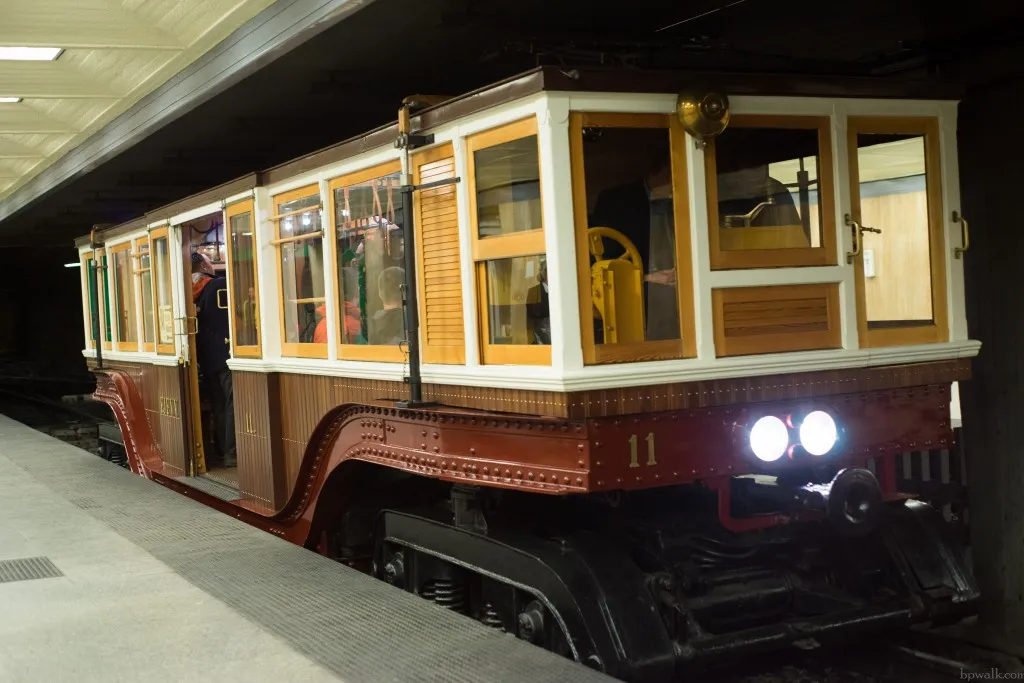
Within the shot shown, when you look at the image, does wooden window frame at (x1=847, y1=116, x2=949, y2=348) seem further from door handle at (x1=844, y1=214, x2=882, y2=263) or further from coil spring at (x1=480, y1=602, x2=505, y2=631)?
coil spring at (x1=480, y1=602, x2=505, y2=631)

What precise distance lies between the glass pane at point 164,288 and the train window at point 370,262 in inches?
144

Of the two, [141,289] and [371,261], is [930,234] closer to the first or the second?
[371,261]

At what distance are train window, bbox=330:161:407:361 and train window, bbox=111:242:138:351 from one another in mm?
4981

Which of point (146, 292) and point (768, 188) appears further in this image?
point (146, 292)

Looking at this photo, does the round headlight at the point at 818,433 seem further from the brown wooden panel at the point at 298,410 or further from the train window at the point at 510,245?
the brown wooden panel at the point at 298,410

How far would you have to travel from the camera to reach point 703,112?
4.13 meters

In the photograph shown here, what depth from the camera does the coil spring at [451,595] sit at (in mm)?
5305

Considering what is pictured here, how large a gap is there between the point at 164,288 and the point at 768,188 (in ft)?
19.7

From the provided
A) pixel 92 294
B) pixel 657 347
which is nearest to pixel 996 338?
pixel 657 347

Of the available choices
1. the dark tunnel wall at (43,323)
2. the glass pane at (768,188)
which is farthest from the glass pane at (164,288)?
the dark tunnel wall at (43,323)

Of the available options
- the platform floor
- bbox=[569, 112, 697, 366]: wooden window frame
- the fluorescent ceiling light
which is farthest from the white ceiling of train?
bbox=[569, 112, 697, 366]: wooden window frame

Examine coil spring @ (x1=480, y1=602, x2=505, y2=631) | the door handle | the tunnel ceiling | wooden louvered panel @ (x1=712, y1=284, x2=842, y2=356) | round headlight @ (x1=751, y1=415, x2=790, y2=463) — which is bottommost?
coil spring @ (x1=480, y1=602, x2=505, y2=631)

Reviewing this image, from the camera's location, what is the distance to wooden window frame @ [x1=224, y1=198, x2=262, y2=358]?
667cm

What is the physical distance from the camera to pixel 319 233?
229 inches
